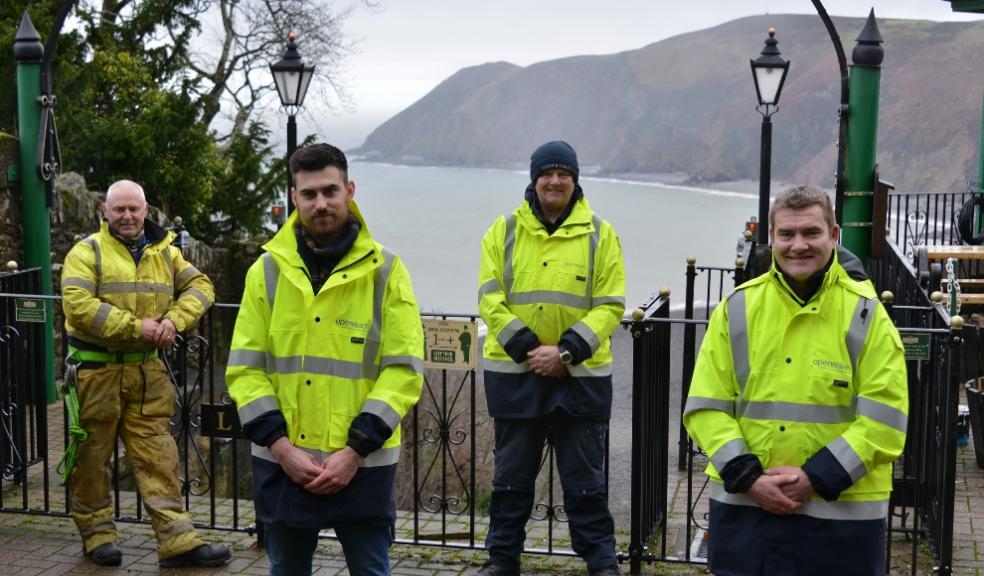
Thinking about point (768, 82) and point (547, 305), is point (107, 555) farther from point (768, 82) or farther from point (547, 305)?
point (768, 82)

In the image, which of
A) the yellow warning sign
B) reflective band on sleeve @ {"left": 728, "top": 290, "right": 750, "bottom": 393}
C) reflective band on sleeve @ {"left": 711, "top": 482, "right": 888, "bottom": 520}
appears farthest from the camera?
the yellow warning sign

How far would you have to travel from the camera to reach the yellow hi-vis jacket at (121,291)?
209 inches

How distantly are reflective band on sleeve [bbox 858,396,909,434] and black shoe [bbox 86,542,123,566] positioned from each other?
3.88 metres

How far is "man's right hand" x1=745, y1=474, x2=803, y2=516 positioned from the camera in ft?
11.3

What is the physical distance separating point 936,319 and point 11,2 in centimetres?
1318

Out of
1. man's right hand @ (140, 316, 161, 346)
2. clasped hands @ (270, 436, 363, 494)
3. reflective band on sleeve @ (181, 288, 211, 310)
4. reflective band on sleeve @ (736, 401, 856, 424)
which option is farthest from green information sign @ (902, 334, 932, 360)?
man's right hand @ (140, 316, 161, 346)

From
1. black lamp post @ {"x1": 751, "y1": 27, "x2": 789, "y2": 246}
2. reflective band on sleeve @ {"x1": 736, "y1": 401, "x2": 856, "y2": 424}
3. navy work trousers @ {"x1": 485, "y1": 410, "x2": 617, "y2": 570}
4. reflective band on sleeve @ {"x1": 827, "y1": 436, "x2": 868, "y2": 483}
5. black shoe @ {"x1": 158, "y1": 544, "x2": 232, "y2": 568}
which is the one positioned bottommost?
black shoe @ {"x1": 158, "y1": 544, "x2": 232, "y2": 568}

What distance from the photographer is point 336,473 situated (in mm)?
3723

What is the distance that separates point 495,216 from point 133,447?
171 ft

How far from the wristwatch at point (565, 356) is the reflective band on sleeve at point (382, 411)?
1365 millimetres

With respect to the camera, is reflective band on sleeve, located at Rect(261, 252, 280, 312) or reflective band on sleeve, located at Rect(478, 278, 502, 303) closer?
reflective band on sleeve, located at Rect(261, 252, 280, 312)

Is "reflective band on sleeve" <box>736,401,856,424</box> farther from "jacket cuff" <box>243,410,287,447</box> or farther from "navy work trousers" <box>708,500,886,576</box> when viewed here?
"jacket cuff" <box>243,410,287,447</box>

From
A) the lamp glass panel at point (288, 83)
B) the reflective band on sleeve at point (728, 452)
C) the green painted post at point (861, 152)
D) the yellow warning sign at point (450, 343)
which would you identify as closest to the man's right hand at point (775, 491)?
the reflective band on sleeve at point (728, 452)

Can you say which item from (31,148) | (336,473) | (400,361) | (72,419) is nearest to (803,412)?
(400,361)
